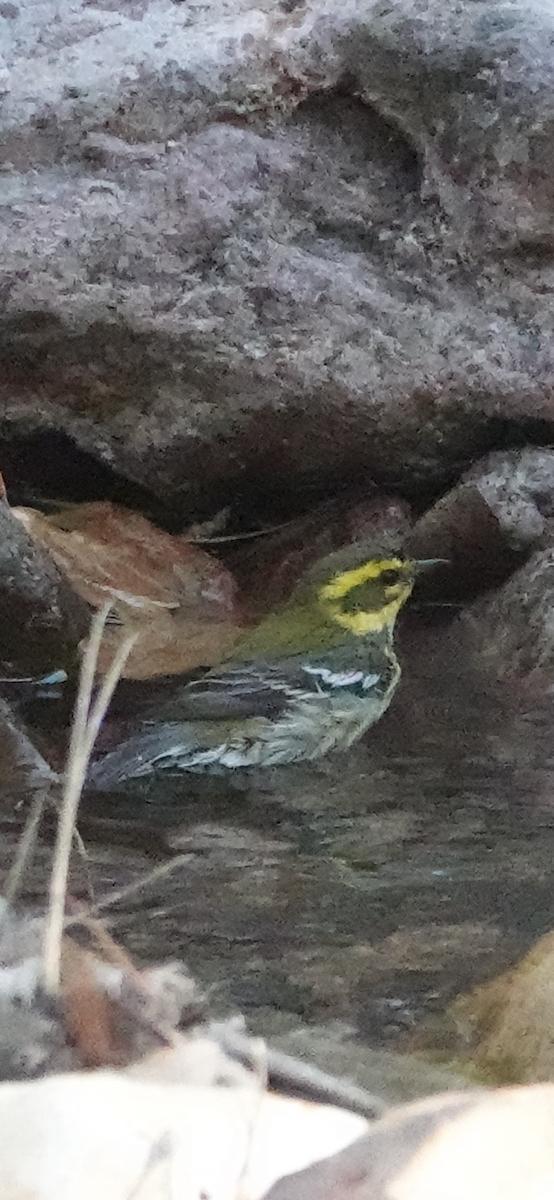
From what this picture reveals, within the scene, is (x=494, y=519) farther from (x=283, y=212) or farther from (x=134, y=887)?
(x=134, y=887)

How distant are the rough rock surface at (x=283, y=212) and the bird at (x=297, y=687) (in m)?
0.28

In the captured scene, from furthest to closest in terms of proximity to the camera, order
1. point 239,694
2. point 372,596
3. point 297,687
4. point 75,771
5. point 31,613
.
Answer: point 372,596 → point 297,687 → point 239,694 → point 31,613 → point 75,771

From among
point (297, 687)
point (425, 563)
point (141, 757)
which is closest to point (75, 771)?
point (141, 757)

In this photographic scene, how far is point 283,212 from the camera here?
188cm

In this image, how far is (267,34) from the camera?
1.81m

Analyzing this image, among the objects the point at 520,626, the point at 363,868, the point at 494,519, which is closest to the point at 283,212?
the point at 494,519

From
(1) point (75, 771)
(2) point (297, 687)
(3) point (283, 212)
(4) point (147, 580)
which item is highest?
(3) point (283, 212)

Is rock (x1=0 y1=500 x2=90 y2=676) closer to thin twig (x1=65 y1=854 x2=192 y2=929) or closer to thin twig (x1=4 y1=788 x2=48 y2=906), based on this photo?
thin twig (x1=4 y1=788 x2=48 y2=906)

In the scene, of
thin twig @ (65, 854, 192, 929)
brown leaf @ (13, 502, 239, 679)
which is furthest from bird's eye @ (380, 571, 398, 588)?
thin twig @ (65, 854, 192, 929)

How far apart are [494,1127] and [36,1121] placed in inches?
13.6

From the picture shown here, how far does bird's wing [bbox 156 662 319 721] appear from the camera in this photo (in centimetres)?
162

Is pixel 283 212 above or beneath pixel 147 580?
above

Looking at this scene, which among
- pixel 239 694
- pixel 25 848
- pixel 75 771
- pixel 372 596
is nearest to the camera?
pixel 25 848

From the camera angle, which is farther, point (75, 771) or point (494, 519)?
point (494, 519)
